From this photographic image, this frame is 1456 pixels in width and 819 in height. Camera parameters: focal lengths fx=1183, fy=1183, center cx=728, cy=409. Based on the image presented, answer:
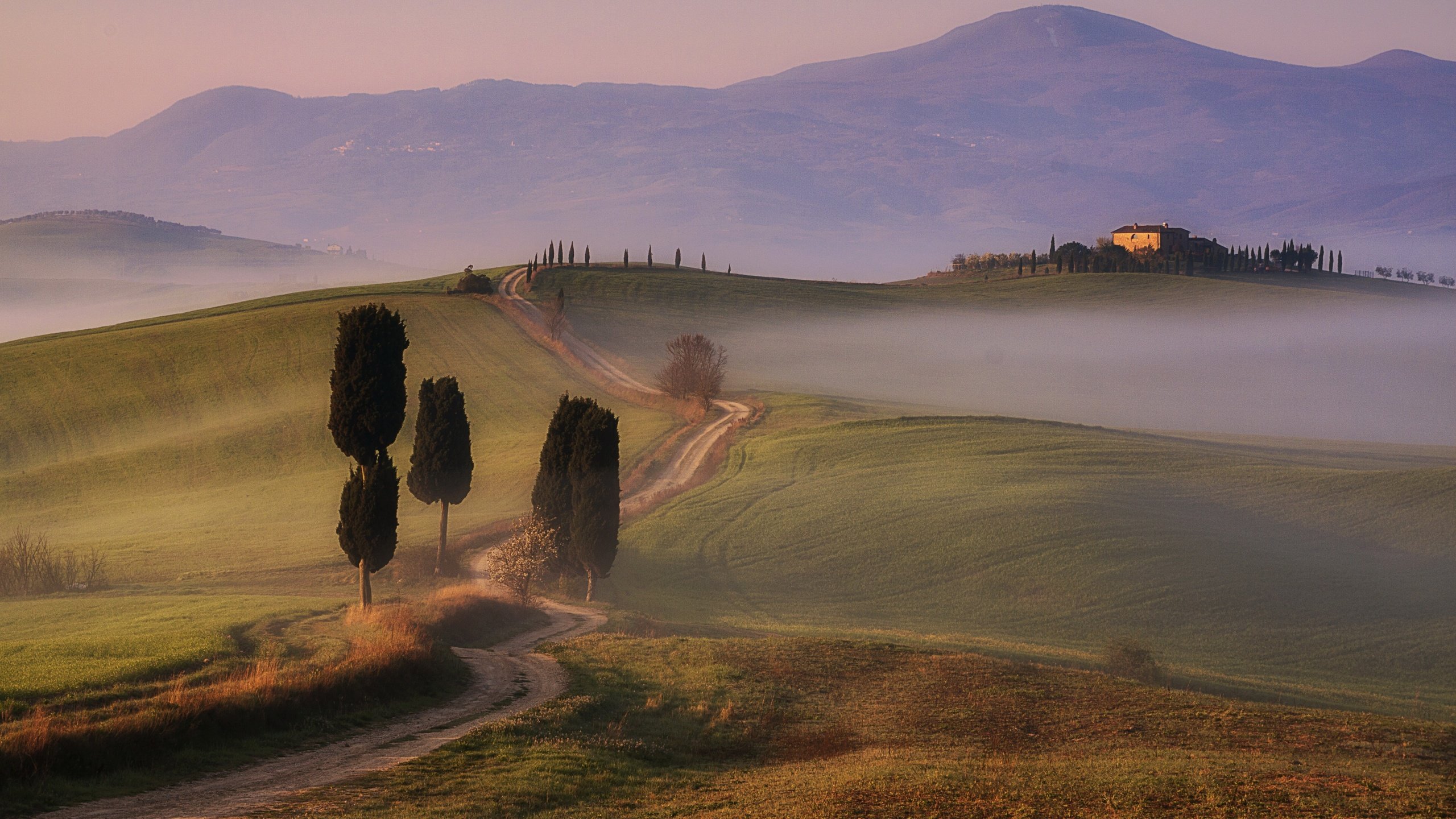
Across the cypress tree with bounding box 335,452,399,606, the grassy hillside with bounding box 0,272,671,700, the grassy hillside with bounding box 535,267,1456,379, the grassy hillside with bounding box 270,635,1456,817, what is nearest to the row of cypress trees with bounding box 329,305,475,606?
the cypress tree with bounding box 335,452,399,606

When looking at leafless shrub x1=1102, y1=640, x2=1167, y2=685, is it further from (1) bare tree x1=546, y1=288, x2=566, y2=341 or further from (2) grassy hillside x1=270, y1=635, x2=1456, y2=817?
(1) bare tree x1=546, y1=288, x2=566, y2=341

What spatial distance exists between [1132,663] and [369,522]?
25.6 m

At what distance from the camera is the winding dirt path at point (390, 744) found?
1998cm

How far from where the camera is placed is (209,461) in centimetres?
7706

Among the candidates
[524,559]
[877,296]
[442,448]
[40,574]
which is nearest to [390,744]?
[524,559]

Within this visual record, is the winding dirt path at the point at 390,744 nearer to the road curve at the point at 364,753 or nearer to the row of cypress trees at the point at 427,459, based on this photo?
the road curve at the point at 364,753

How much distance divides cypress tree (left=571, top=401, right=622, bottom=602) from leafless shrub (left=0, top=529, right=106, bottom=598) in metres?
19.3

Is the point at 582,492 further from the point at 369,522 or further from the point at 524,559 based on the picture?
the point at 369,522

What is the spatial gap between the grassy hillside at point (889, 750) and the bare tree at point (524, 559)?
1302 cm

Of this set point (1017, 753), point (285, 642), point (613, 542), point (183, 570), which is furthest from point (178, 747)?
point (183, 570)

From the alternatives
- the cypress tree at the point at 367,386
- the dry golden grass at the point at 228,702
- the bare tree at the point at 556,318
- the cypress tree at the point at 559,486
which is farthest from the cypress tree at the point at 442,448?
the bare tree at the point at 556,318

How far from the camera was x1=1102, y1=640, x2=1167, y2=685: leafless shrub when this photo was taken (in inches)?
1474

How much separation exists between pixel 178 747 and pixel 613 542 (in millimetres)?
27369

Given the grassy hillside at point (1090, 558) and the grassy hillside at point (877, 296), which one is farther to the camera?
the grassy hillside at point (877, 296)
